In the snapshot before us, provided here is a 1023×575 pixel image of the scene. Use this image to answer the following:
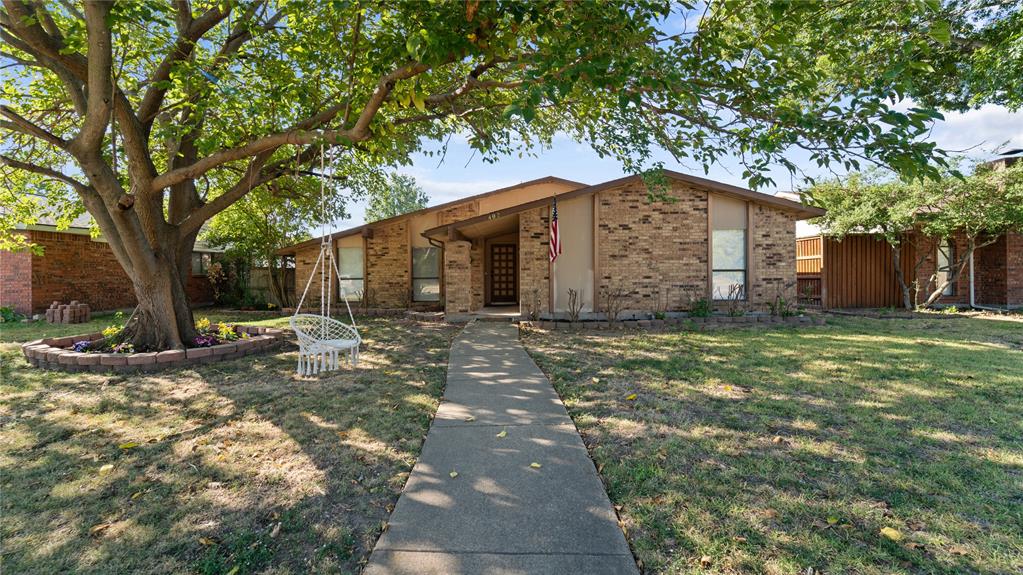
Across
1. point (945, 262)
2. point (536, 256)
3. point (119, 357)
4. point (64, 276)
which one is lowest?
point (119, 357)

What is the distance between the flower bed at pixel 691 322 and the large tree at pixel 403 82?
12.9 ft

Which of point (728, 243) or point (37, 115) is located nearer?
point (37, 115)

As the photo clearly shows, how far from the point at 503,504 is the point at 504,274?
14298 mm

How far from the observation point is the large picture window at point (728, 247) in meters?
11.9

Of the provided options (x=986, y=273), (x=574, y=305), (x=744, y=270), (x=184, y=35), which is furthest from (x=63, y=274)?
(x=986, y=273)

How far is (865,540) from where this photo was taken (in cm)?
233

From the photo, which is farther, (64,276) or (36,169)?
(64,276)

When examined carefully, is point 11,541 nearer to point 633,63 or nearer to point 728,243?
point 633,63

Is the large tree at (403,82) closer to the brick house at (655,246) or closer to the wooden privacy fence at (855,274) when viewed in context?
the brick house at (655,246)

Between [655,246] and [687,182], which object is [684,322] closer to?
[655,246]

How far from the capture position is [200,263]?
1873 cm

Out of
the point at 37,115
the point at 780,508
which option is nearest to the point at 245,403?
the point at 780,508

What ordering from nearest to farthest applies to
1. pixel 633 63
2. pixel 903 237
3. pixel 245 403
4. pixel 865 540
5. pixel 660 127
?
pixel 865 540, pixel 633 63, pixel 245 403, pixel 660 127, pixel 903 237

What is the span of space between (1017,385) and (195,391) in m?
10.3
